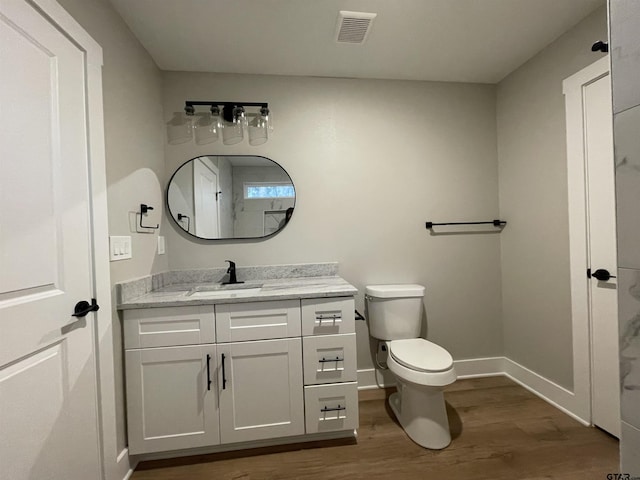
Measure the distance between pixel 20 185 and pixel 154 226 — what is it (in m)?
0.94

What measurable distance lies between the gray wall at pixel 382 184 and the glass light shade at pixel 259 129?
51 millimetres

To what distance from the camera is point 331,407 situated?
5.23ft

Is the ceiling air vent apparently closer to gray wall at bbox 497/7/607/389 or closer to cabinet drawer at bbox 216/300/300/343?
gray wall at bbox 497/7/607/389

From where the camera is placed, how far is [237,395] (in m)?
1.53

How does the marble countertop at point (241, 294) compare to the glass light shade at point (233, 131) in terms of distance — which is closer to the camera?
the marble countertop at point (241, 294)

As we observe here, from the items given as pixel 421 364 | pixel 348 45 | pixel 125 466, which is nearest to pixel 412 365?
pixel 421 364

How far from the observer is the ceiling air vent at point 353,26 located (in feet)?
5.10

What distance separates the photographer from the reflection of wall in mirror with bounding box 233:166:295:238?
209cm

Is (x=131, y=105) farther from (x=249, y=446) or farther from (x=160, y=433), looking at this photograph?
(x=249, y=446)

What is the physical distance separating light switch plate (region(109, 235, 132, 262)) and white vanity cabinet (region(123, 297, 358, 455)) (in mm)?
289

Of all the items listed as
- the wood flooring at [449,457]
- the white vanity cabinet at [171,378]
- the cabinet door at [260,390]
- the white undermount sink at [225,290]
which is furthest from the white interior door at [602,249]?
the white vanity cabinet at [171,378]

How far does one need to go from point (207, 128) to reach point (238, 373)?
166cm

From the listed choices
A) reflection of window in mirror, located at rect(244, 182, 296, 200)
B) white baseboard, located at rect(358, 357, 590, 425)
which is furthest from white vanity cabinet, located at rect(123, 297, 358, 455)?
reflection of window in mirror, located at rect(244, 182, 296, 200)

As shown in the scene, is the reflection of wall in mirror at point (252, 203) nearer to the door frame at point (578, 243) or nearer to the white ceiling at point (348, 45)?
the white ceiling at point (348, 45)
